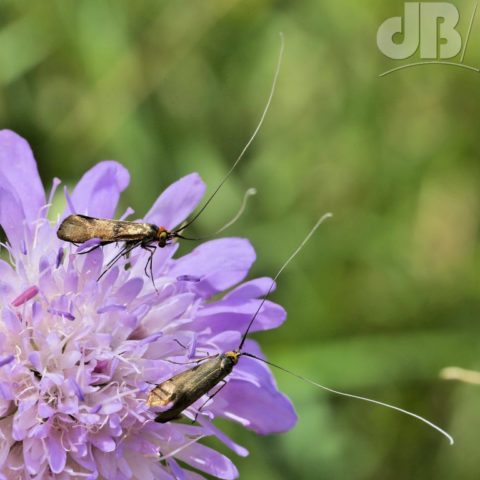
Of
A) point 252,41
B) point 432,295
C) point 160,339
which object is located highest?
point 252,41

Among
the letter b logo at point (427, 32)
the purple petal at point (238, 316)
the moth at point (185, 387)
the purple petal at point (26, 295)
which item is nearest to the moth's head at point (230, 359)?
the moth at point (185, 387)

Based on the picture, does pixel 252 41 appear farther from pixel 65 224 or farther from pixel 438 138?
pixel 65 224

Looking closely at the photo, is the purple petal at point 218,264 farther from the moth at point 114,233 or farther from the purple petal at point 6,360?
the purple petal at point 6,360

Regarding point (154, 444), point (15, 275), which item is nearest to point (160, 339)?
point (154, 444)

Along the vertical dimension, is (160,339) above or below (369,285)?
above

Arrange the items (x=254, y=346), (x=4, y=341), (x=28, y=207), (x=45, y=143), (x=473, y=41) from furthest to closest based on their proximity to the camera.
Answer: (x=473, y=41)
(x=45, y=143)
(x=254, y=346)
(x=28, y=207)
(x=4, y=341)

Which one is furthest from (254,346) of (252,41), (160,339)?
(252,41)

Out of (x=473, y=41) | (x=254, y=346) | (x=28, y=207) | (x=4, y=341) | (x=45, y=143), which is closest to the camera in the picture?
(x=4, y=341)

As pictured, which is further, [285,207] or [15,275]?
[285,207]
